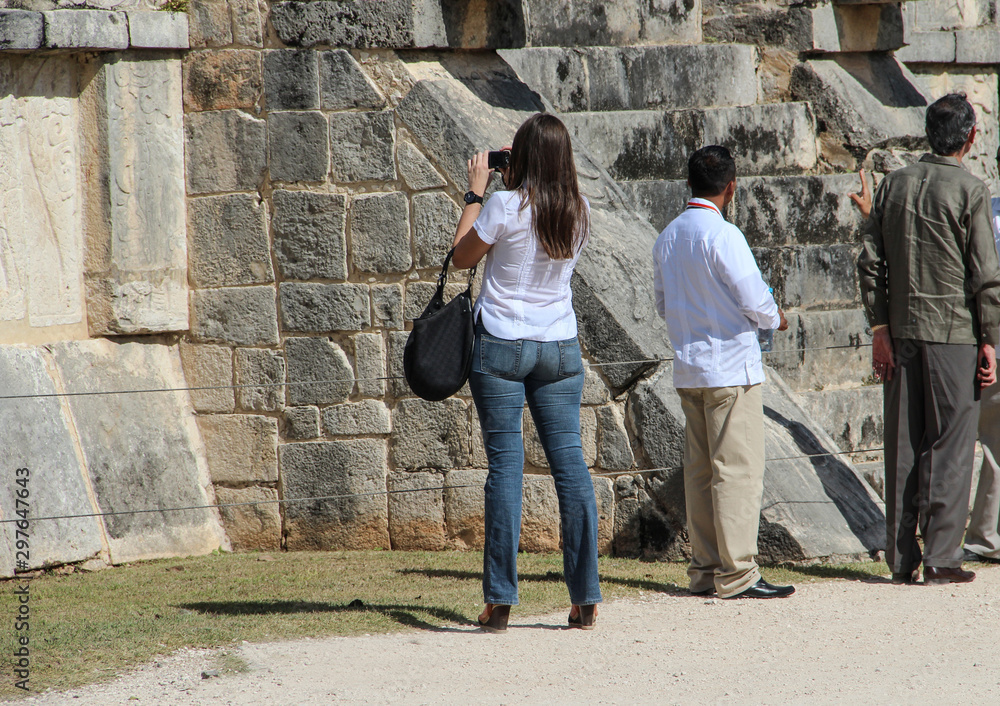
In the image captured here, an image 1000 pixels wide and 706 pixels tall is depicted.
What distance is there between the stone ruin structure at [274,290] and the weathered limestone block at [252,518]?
12 mm

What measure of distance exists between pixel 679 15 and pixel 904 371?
13.1 ft

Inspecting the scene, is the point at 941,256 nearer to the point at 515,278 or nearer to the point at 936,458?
the point at 936,458

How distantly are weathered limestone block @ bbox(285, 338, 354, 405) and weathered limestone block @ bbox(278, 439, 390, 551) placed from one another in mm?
236

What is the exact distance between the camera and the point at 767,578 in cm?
465

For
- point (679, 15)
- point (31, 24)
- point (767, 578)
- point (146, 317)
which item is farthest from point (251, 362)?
point (679, 15)

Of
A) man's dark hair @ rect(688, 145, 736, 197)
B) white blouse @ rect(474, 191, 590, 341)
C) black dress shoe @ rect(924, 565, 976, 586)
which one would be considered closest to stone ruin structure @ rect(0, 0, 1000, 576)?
black dress shoe @ rect(924, 565, 976, 586)

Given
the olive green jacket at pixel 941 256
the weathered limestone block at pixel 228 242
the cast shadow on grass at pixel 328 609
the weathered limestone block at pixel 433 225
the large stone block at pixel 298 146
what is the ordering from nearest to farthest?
the cast shadow on grass at pixel 328 609, the olive green jacket at pixel 941 256, the weathered limestone block at pixel 433 225, the large stone block at pixel 298 146, the weathered limestone block at pixel 228 242

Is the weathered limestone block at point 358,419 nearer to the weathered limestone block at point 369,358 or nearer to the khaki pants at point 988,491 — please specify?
the weathered limestone block at point 369,358

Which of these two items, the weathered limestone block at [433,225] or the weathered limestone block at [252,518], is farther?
the weathered limestone block at [252,518]

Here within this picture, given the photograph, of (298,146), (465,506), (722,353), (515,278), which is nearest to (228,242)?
(298,146)

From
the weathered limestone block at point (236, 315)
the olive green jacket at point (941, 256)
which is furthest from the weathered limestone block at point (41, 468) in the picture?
the olive green jacket at point (941, 256)

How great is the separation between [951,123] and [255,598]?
3522mm

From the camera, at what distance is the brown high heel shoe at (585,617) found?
13.1 feet

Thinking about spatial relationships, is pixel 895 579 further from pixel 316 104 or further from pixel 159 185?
pixel 159 185
